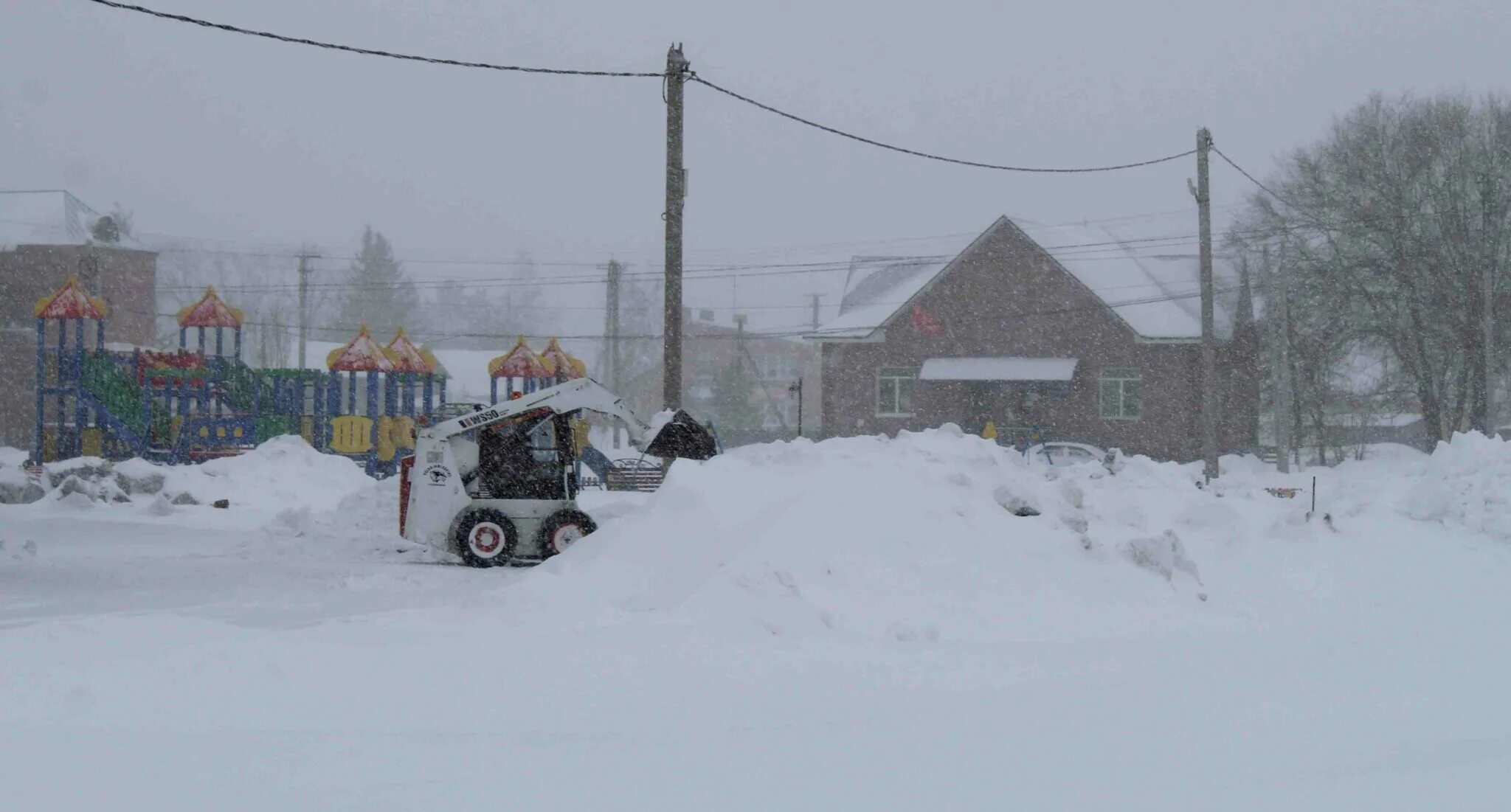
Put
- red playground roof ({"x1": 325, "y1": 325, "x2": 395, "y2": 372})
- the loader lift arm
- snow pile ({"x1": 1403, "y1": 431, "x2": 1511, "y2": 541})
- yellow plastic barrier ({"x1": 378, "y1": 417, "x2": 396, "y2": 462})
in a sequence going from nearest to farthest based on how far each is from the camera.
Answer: the loader lift arm → snow pile ({"x1": 1403, "y1": 431, "x2": 1511, "y2": 541}) → yellow plastic barrier ({"x1": 378, "y1": 417, "x2": 396, "y2": 462}) → red playground roof ({"x1": 325, "y1": 325, "x2": 395, "y2": 372})

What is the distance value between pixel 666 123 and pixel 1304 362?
2856 centimetres

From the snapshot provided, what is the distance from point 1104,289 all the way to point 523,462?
31129mm

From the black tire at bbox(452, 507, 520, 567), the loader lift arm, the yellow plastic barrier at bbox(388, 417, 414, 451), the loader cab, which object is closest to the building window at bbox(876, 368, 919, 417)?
the yellow plastic barrier at bbox(388, 417, 414, 451)

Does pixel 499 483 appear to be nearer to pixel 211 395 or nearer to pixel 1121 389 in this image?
pixel 211 395

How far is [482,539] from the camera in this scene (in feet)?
50.9

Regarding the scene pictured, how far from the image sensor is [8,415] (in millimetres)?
51031

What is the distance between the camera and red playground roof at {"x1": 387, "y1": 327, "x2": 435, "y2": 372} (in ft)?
99.9

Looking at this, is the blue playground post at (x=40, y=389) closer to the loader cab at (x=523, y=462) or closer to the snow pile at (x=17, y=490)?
the snow pile at (x=17, y=490)

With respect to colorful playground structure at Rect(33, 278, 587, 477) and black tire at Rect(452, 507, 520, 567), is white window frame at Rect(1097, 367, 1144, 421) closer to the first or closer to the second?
colorful playground structure at Rect(33, 278, 587, 477)

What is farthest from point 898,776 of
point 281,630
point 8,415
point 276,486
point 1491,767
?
point 8,415

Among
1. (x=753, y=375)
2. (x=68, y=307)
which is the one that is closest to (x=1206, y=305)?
(x=68, y=307)

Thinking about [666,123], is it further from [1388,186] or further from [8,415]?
[8,415]

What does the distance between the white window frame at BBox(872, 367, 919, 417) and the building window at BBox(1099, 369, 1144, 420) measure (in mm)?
5813

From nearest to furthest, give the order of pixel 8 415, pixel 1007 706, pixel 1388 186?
pixel 1007 706 < pixel 1388 186 < pixel 8 415
